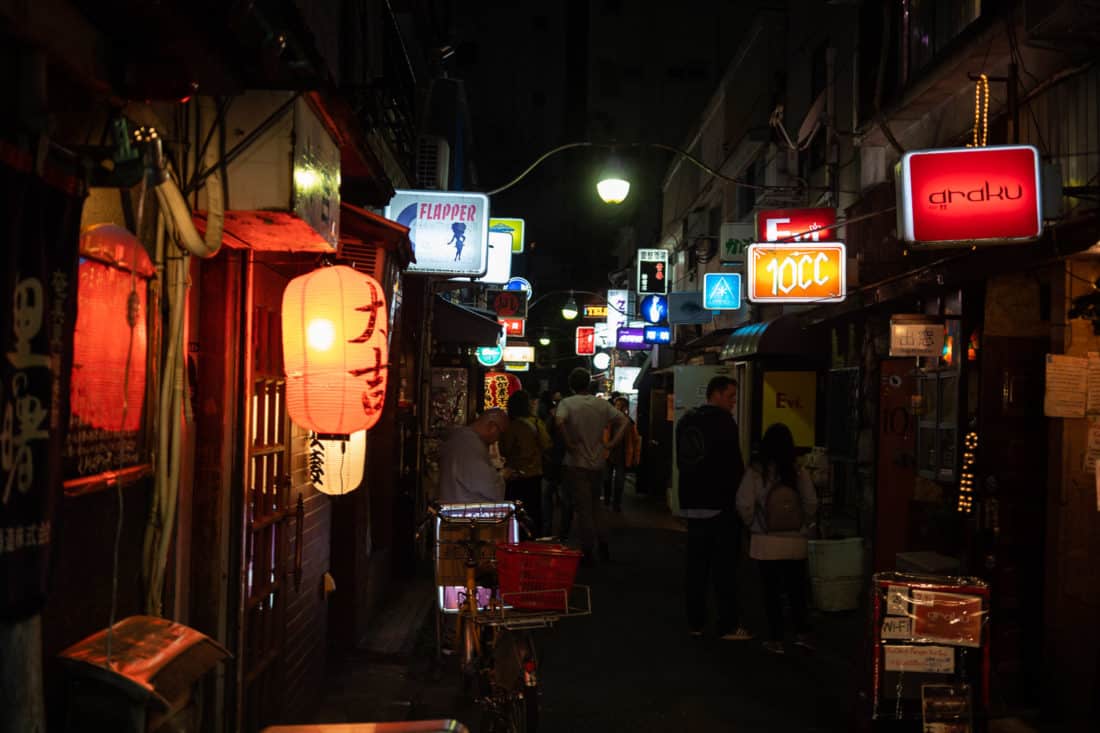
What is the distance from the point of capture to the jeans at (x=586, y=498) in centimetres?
1427

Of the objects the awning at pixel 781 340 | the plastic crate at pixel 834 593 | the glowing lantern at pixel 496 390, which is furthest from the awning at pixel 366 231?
the glowing lantern at pixel 496 390

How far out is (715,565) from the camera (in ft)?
33.3

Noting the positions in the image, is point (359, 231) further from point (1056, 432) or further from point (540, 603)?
point (1056, 432)

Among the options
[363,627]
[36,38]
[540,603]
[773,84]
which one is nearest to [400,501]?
[363,627]

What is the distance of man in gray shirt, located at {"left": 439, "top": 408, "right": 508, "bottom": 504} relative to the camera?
9.30 m

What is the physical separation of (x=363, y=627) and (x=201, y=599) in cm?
471

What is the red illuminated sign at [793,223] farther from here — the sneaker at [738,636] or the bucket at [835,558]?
the sneaker at [738,636]

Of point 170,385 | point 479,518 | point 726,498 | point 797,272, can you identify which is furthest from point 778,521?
point 170,385

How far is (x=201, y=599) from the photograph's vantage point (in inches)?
215

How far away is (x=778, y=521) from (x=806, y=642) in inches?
52.6

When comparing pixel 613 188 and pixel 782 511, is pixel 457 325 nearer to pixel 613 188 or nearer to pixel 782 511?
pixel 613 188

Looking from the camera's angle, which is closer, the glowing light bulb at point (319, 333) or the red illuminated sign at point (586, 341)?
the glowing light bulb at point (319, 333)

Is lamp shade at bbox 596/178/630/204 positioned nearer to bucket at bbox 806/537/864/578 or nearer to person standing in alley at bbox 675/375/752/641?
bucket at bbox 806/537/864/578

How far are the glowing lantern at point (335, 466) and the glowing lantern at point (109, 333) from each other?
3.03m
